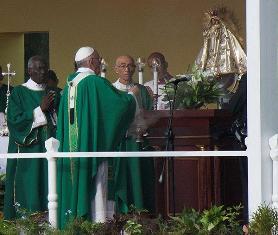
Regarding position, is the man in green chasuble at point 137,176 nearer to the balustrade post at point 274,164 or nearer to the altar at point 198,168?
the altar at point 198,168

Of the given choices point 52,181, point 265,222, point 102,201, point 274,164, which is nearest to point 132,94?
point 102,201

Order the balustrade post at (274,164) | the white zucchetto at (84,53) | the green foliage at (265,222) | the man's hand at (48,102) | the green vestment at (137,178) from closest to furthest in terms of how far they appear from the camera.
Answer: the green foliage at (265,222) < the balustrade post at (274,164) < the green vestment at (137,178) < the white zucchetto at (84,53) < the man's hand at (48,102)

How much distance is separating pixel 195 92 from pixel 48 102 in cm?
136

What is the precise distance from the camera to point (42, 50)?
15.9m

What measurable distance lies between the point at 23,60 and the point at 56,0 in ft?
2.75

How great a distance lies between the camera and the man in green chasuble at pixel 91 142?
10930 mm

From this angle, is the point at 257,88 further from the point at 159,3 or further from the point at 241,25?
the point at 159,3

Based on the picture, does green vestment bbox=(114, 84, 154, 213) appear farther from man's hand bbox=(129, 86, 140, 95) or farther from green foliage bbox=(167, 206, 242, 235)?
green foliage bbox=(167, 206, 242, 235)

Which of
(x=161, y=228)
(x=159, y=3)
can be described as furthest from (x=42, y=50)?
(x=161, y=228)

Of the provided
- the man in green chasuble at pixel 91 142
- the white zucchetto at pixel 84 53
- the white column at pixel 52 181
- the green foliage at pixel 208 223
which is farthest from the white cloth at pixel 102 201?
the white zucchetto at pixel 84 53

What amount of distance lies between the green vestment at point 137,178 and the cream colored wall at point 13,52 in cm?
456

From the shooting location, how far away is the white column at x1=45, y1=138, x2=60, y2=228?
10.7 metres

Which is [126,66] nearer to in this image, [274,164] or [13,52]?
[274,164]

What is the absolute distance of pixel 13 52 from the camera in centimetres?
1593
